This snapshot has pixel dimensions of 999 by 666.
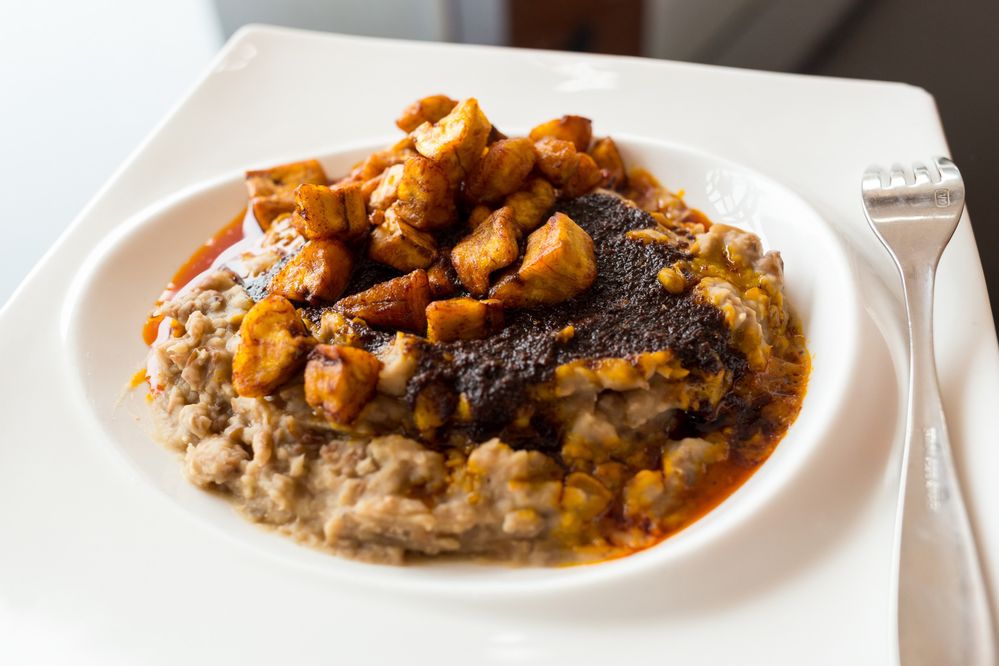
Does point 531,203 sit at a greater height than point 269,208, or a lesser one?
greater

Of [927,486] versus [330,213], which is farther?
[330,213]

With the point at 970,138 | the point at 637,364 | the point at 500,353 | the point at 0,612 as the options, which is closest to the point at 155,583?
the point at 0,612

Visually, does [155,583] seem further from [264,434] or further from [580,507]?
[580,507]

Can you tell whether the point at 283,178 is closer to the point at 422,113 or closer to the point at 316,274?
the point at 422,113

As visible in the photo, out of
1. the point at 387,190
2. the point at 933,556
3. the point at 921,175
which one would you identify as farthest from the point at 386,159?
the point at 933,556

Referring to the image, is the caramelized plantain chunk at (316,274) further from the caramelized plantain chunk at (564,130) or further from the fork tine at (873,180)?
the fork tine at (873,180)

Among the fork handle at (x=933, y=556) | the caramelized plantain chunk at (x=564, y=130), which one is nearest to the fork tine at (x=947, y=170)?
the fork handle at (x=933, y=556)

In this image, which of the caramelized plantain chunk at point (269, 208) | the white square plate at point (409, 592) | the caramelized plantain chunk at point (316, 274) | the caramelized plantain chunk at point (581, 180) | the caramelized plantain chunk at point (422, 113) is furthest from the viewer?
the caramelized plantain chunk at point (269, 208)
